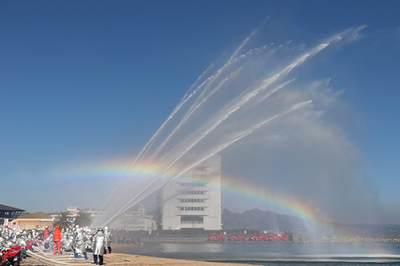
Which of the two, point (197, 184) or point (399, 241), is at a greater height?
point (197, 184)

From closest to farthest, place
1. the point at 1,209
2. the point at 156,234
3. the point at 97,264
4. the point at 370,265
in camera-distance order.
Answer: the point at 97,264 → the point at 370,265 → the point at 1,209 → the point at 156,234

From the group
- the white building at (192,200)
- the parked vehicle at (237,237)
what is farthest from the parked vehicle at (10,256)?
the parked vehicle at (237,237)

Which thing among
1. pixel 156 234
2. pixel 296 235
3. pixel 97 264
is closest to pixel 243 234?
pixel 296 235

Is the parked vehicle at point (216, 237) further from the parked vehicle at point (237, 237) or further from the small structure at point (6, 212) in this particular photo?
the small structure at point (6, 212)

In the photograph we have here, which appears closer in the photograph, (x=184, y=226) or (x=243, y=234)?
(x=184, y=226)

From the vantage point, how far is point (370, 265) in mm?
42938

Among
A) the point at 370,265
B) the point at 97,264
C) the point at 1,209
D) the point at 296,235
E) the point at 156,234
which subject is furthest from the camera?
the point at 296,235

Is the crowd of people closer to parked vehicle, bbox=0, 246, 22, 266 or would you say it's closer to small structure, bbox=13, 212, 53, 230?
parked vehicle, bbox=0, 246, 22, 266

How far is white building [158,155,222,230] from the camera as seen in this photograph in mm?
137375

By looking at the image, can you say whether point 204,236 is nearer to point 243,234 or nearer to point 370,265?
point 243,234

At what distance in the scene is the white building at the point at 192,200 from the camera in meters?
137

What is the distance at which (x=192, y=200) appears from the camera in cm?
13762

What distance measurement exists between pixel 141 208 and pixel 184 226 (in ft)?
55.6

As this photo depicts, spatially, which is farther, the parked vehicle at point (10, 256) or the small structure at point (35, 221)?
the small structure at point (35, 221)
